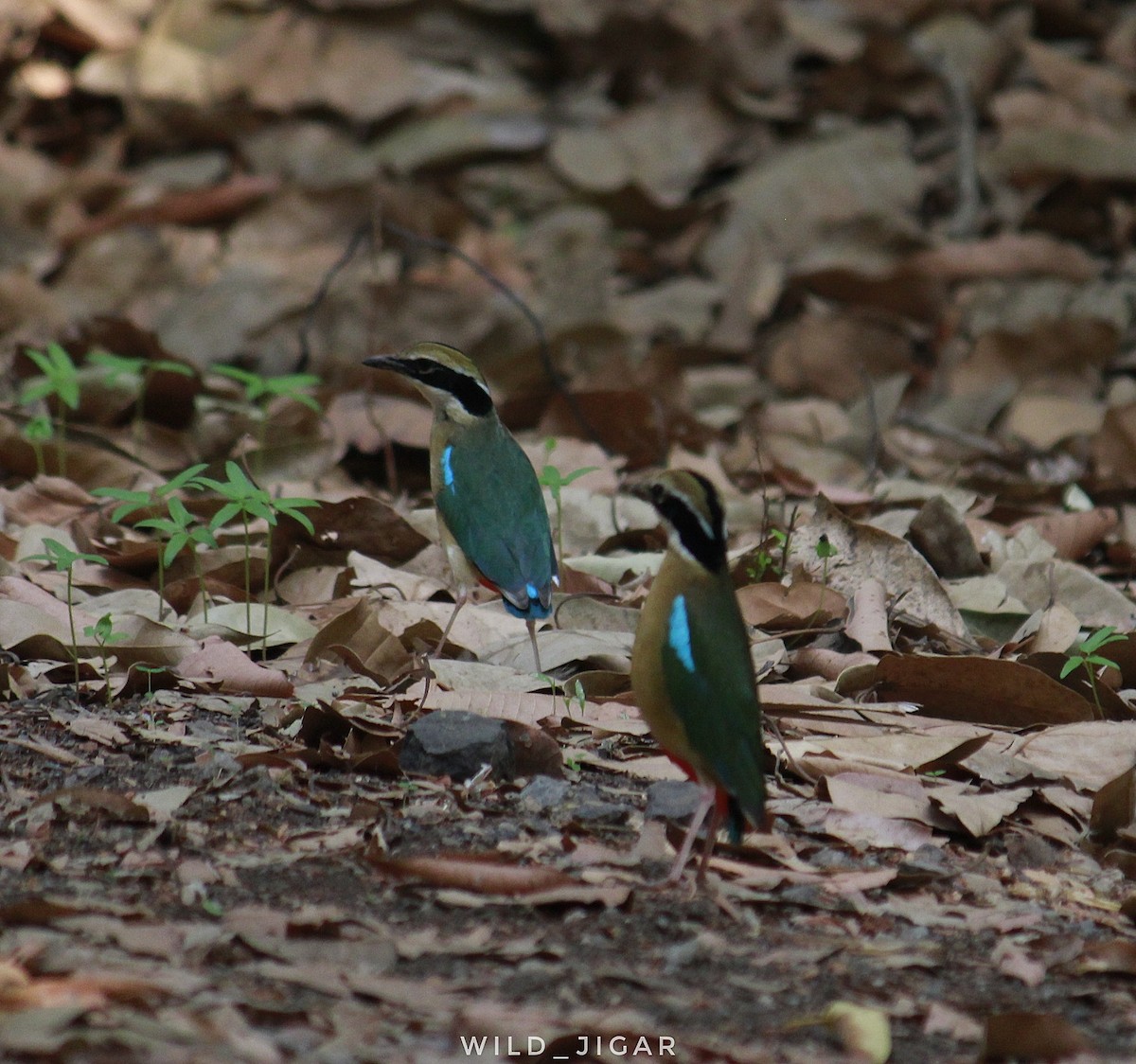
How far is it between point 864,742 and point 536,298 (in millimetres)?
5972

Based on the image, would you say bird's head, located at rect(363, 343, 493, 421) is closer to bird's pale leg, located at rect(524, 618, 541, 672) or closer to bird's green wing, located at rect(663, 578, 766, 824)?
bird's pale leg, located at rect(524, 618, 541, 672)

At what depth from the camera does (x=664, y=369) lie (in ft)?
28.5

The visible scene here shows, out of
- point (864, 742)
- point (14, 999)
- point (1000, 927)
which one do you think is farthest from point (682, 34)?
Answer: point (14, 999)

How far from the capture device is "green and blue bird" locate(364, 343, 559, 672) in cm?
540

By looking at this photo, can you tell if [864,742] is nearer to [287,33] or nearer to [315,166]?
[315,166]

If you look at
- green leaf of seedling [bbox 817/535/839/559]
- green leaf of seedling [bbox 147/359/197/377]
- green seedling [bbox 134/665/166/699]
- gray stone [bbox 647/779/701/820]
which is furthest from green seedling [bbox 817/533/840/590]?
green leaf of seedling [bbox 147/359/197/377]

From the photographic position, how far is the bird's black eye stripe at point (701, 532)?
398cm

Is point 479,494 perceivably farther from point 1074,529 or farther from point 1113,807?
point 1074,529

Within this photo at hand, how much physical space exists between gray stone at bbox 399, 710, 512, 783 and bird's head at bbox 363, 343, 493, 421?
6.52 feet

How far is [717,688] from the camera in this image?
12.7 ft

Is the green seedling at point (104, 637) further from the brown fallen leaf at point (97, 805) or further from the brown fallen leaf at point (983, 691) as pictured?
the brown fallen leaf at point (983, 691)

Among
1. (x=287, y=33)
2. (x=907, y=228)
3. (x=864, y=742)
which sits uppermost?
(x=287, y=33)

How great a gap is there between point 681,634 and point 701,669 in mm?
102

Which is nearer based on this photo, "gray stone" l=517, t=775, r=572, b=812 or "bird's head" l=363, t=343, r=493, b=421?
"gray stone" l=517, t=775, r=572, b=812
